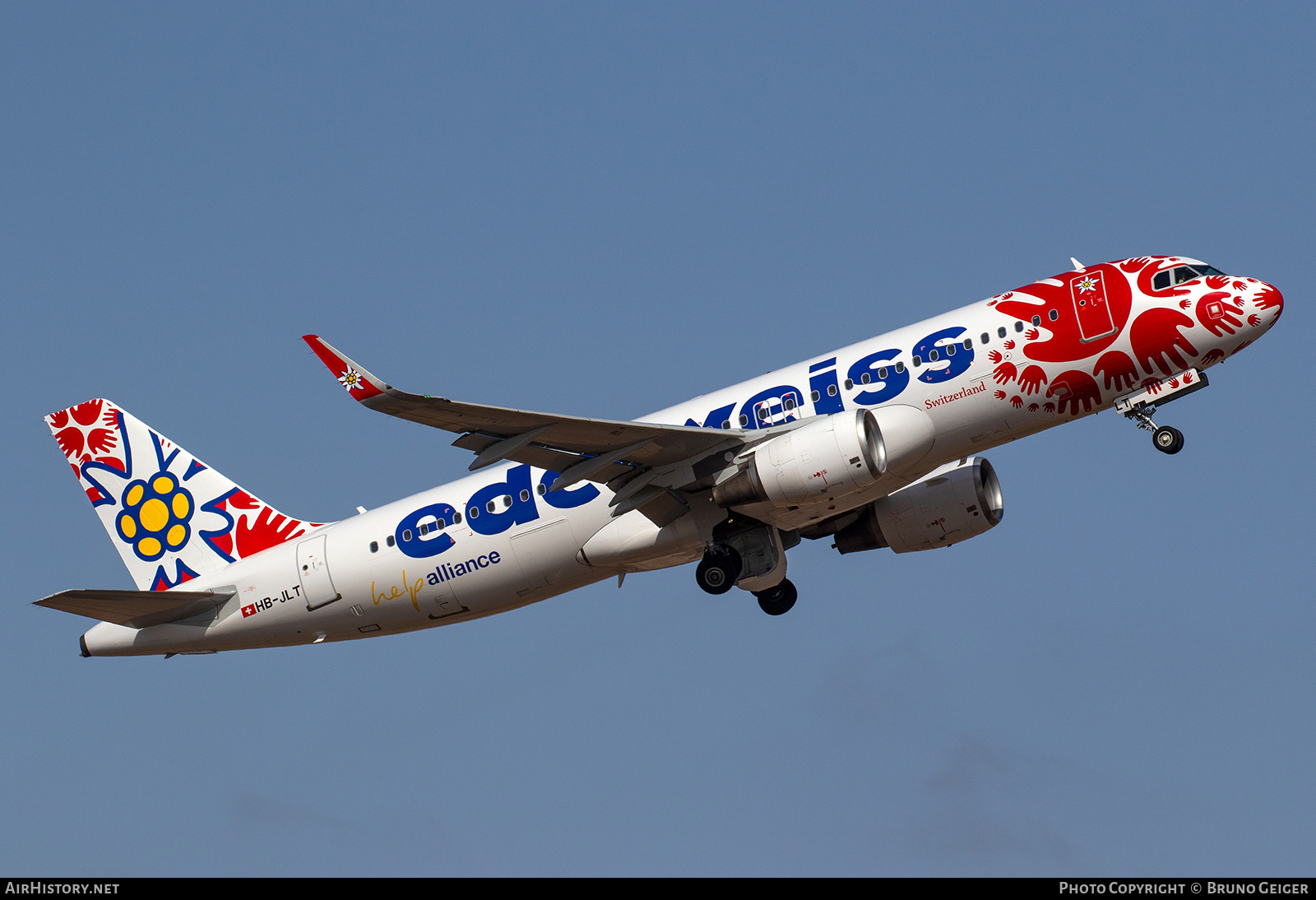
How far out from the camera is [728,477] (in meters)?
33.6

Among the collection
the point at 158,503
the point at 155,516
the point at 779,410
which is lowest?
the point at 779,410

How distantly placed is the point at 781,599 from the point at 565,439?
9.13 meters

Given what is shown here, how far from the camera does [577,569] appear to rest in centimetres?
3584

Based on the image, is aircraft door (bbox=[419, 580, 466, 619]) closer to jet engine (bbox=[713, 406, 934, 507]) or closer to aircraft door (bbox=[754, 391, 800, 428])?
jet engine (bbox=[713, 406, 934, 507])

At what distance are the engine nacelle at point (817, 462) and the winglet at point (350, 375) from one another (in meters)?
8.40

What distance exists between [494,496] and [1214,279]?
54.3 ft

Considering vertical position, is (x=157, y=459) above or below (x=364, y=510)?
above

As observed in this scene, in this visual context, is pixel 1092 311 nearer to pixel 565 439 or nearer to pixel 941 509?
pixel 941 509

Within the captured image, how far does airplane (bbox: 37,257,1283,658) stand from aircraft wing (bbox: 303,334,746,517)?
5 cm

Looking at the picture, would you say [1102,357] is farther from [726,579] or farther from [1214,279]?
[726,579]

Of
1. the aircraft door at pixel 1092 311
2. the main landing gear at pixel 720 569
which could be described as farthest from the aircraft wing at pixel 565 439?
the aircraft door at pixel 1092 311

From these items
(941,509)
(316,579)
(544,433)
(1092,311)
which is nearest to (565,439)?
(544,433)

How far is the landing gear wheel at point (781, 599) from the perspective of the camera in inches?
1544
